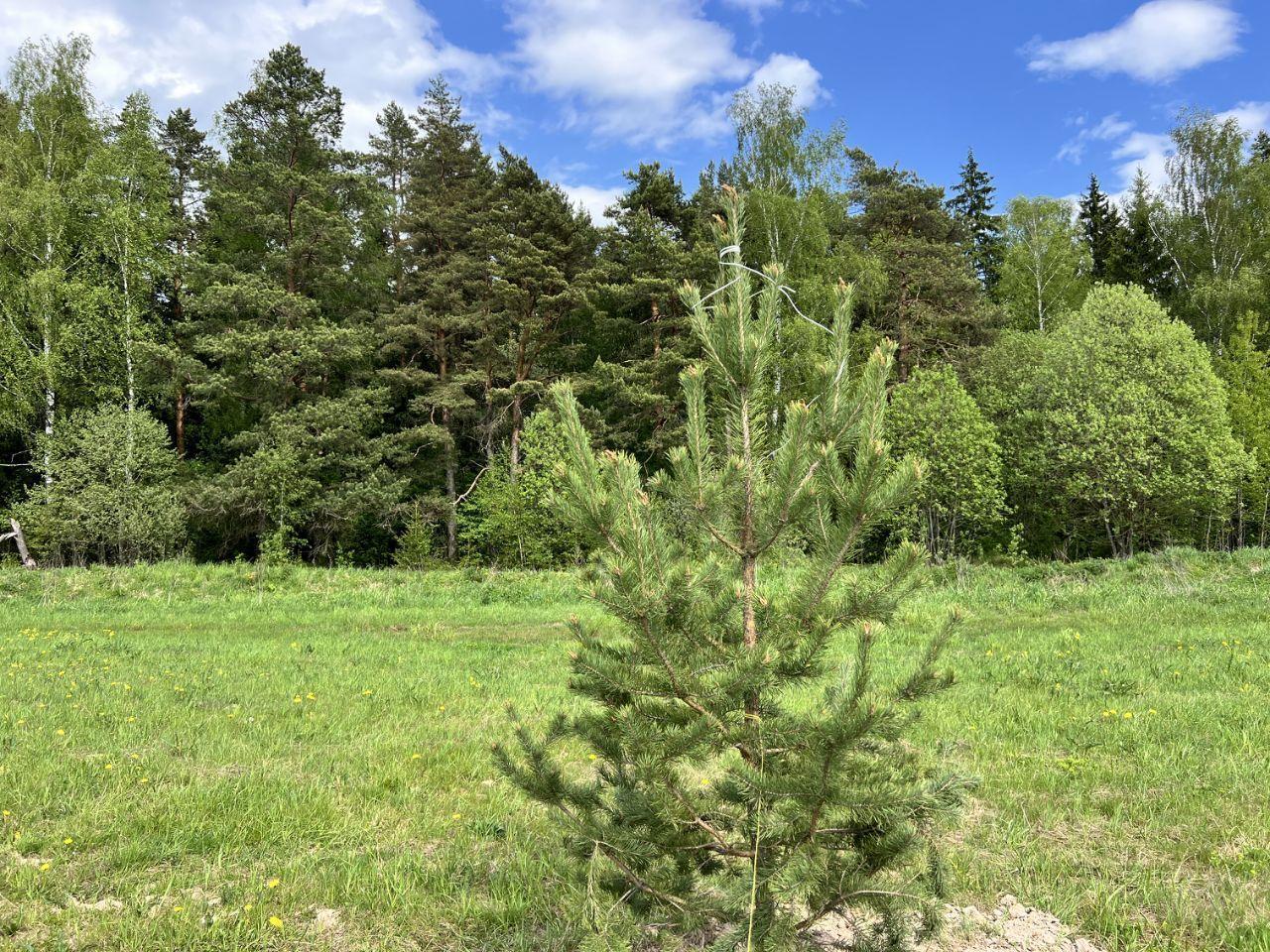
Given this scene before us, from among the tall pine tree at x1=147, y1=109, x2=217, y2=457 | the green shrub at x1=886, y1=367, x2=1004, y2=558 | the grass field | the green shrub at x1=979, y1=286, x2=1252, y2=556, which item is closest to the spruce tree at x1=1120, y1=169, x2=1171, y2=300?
the green shrub at x1=979, y1=286, x2=1252, y2=556

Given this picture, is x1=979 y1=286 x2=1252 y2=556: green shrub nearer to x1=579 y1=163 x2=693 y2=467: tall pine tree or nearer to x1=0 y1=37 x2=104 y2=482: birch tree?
x1=579 y1=163 x2=693 y2=467: tall pine tree

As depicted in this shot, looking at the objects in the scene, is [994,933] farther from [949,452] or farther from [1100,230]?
[1100,230]

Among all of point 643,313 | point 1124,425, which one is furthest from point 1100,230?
point 643,313

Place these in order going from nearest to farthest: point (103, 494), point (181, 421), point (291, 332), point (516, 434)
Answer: point (103, 494) → point (291, 332) → point (516, 434) → point (181, 421)

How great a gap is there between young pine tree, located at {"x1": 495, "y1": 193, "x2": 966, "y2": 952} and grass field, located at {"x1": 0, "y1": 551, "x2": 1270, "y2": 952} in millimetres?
470

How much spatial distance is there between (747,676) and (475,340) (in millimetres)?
23852

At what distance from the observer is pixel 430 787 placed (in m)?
4.93

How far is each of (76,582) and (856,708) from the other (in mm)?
18537

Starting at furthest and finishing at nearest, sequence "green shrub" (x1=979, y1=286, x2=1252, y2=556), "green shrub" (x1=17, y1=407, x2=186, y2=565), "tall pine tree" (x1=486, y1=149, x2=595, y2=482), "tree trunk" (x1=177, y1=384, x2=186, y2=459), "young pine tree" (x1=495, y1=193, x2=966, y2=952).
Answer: "tree trunk" (x1=177, y1=384, x2=186, y2=459) < "tall pine tree" (x1=486, y1=149, x2=595, y2=482) < "green shrub" (x1=17, y1=407, x2=186, y2=565) < "green shrub" (x1=979, y1=286, x2=1252, y2=556) < "young pine tree" (x1=495, y1=193, x2=966, y2=952)

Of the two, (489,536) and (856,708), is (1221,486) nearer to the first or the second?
(489,536)

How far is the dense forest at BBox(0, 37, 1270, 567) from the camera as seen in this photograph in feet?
69.3

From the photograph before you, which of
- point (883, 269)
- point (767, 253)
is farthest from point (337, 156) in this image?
point (883, 269)

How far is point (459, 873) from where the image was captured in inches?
145

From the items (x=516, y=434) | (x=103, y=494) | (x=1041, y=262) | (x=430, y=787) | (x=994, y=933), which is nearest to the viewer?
(x=994, y=933)
